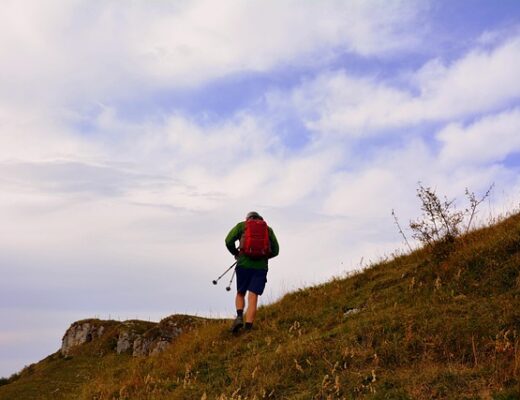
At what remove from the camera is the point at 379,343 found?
337 inches

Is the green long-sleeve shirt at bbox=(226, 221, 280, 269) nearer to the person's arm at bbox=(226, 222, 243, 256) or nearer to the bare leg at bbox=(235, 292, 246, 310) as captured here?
the person's arm at bbox=(226, 222, 243, 256)

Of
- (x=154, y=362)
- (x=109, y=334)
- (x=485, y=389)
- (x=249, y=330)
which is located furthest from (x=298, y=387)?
(x=109, y=334)

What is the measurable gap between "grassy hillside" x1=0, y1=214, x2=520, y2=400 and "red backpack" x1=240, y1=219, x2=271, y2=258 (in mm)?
1656

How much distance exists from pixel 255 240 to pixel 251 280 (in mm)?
914

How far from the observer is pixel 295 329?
36.3ft

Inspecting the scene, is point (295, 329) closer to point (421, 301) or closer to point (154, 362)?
point (421, 301)

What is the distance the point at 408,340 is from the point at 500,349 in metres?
1.43

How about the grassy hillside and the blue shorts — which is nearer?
the grassy hillside

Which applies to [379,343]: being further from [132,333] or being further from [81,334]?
[81,334]

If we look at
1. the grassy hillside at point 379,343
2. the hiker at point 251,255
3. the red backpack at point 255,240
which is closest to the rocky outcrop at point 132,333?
the grassy hillside at point 379,343

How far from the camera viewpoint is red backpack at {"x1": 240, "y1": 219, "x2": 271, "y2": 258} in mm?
11469

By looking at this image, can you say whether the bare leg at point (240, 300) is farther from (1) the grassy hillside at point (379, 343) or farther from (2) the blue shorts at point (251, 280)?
(1) the grassy hillside at point (379, 343)

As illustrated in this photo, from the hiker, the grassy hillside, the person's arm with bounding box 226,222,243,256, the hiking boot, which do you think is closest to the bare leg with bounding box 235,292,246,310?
the hiker

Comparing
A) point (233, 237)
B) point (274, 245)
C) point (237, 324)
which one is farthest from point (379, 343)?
point (233, 237)
